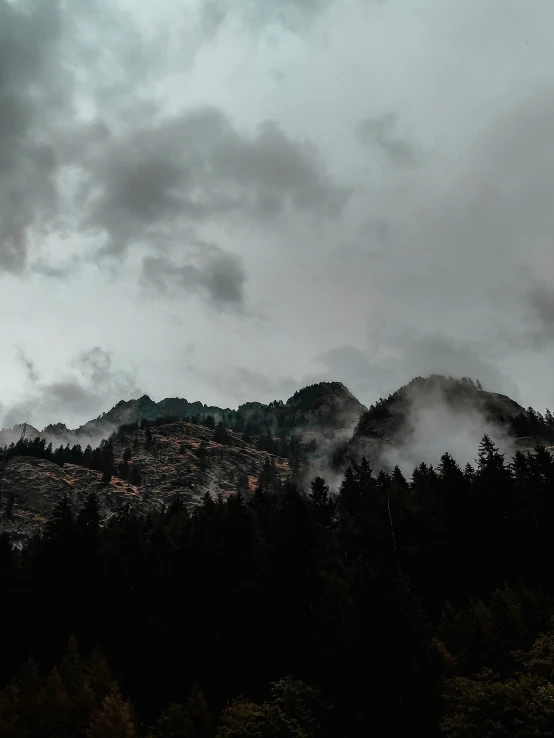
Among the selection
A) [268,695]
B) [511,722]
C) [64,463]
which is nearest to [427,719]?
[511,722]

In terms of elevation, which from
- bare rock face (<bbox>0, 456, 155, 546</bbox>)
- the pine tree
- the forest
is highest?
bare rock face (<bbox>0, 456, 155, 546</bbox>)

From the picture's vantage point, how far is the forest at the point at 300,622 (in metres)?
28.3

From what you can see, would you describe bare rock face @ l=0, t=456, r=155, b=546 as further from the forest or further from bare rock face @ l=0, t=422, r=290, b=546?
the forest

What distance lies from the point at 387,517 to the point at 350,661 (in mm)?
26132

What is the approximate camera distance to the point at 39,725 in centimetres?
3222

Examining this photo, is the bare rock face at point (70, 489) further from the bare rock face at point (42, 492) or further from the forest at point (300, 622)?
the forest at point (300, 622)

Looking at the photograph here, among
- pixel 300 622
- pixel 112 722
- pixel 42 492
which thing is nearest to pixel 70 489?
pixel 42 492

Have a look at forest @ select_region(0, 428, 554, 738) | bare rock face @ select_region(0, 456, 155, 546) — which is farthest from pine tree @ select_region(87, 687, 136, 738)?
bare rock face @ select_region(0, 456, 155, 546)

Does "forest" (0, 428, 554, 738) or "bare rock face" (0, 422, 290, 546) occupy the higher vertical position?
"bare rock face" (0, 422, 290, 546)

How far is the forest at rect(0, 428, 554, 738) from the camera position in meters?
28.3

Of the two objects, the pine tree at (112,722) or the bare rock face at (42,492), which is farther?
the bare rock face at (42,492)

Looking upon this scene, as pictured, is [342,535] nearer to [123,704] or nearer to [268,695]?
[268,695]

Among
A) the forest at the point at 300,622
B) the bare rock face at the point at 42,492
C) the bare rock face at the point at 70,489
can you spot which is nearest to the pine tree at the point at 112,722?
the forest at the point at 300,622

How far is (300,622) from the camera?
41031mm
